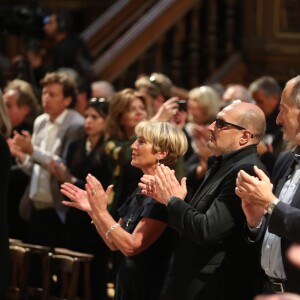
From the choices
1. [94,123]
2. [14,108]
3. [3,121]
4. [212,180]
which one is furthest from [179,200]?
[14,108]

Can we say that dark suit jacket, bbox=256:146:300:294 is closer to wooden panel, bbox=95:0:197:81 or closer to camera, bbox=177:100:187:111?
camera, bbox=177:100:187:111

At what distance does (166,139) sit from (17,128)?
2.83 meters

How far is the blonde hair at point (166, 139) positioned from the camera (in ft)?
16.5

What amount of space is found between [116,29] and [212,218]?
20.0 ft

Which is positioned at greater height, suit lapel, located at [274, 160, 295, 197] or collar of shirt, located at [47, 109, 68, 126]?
collar of shirt, located at [47, 109, 68, 126]

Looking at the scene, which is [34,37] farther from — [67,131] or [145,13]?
[67,131]

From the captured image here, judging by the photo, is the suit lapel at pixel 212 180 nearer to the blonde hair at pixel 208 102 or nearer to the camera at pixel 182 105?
the camera at pixel 182 105

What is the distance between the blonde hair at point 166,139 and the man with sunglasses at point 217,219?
1.29ft

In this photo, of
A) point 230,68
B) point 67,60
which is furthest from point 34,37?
point 230,68

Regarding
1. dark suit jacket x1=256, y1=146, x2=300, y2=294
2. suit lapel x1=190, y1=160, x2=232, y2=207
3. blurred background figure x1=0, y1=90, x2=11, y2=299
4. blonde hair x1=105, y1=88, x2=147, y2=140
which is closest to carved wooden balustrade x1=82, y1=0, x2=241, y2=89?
blonde hair x1=105, y1=88, x2=147, y2=140

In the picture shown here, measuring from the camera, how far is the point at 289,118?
4.47m

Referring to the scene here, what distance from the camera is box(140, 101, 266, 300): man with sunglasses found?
441 centimetres

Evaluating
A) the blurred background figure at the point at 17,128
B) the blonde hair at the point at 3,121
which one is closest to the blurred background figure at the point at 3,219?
the blonde hair at the point at 3,121

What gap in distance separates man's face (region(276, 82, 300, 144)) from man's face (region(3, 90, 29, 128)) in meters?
3.38
